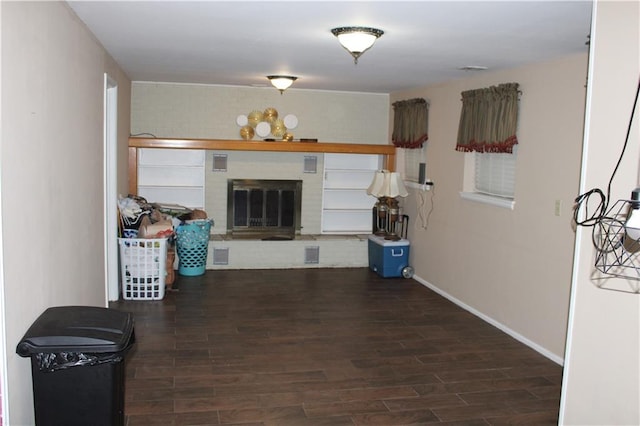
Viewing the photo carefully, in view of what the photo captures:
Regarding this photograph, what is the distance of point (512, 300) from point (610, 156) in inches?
105

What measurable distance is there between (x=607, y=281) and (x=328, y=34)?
7.41ft

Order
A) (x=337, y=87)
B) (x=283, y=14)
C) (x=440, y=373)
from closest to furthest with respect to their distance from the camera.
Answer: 1. (x=283, y=14)
2. (x=440, y=373)
3. (x=337, y=87)

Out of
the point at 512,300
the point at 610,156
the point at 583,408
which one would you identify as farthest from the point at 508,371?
the point at 610,156

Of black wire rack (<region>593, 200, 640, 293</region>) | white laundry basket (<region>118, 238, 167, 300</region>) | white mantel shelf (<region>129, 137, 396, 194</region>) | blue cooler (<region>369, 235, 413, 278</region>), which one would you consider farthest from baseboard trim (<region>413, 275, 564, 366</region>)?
white laundry basket (<region>118, 238, 167, 300</region>)

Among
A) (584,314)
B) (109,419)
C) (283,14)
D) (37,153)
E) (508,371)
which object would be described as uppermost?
(283,14)

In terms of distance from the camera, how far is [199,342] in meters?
4.53

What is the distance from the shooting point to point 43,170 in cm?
276

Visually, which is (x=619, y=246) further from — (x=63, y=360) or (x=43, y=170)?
(x=43, y=170)

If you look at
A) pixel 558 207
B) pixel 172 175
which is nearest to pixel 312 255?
pixel 172 175

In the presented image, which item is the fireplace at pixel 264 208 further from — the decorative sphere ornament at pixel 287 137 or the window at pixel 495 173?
the window at pixel 495 173

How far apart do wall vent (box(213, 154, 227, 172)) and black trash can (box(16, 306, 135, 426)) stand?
4835 millimetres

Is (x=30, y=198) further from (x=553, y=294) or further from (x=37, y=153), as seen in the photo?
(x=553, y=294)

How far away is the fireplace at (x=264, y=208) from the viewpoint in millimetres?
7434

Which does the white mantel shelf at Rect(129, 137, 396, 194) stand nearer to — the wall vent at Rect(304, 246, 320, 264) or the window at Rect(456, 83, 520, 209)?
the wall vent at Rect(304, 246, 320, 264)
